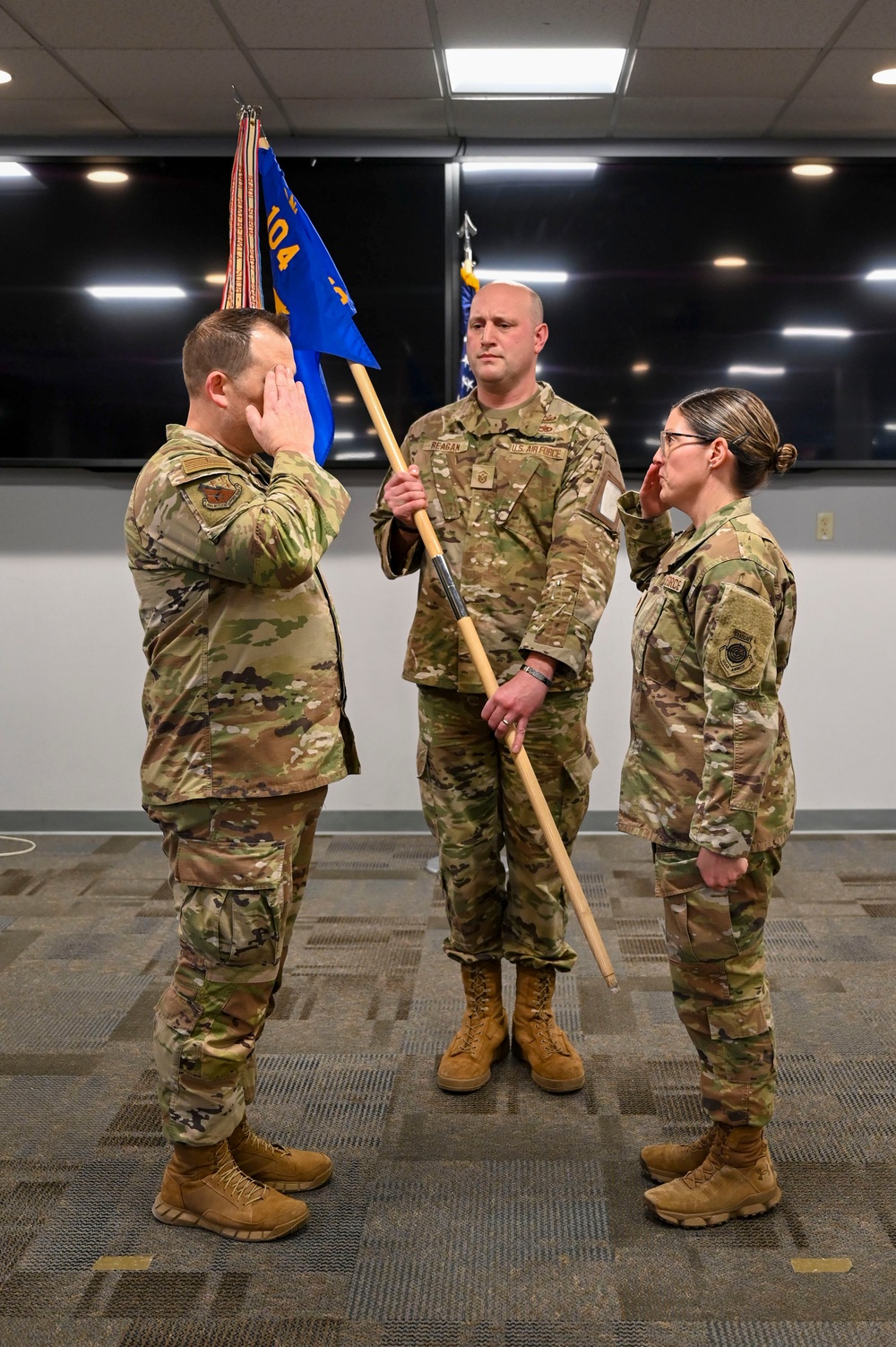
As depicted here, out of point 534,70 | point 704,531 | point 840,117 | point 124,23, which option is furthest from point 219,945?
point 840,117

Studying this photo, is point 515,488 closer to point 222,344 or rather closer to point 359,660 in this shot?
point 222,344

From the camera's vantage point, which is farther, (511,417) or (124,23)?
(124,23)

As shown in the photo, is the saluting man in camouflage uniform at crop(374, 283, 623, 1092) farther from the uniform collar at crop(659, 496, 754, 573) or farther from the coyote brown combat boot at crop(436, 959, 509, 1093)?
the uniform collar at crop(659, 496, 754, 573)

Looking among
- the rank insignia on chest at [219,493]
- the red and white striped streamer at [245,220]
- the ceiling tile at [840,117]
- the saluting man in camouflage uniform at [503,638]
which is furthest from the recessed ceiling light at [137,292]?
the rank insignia on chest at [219,493]

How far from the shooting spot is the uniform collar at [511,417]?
96.2 inches

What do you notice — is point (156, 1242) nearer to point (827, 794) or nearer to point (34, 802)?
point (34, 802)

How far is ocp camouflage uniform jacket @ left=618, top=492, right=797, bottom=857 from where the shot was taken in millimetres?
1722

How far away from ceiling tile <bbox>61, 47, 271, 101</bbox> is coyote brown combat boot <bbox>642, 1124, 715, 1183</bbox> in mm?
3283

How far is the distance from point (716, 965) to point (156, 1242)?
1.07 metres

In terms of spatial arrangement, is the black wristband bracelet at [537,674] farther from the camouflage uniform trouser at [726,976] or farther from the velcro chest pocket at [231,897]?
the velcro chest pocket at [231,897]

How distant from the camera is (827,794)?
176 inches

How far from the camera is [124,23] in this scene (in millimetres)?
3238

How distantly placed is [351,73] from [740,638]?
273 centimetres

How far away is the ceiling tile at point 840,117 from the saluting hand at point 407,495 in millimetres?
2425
